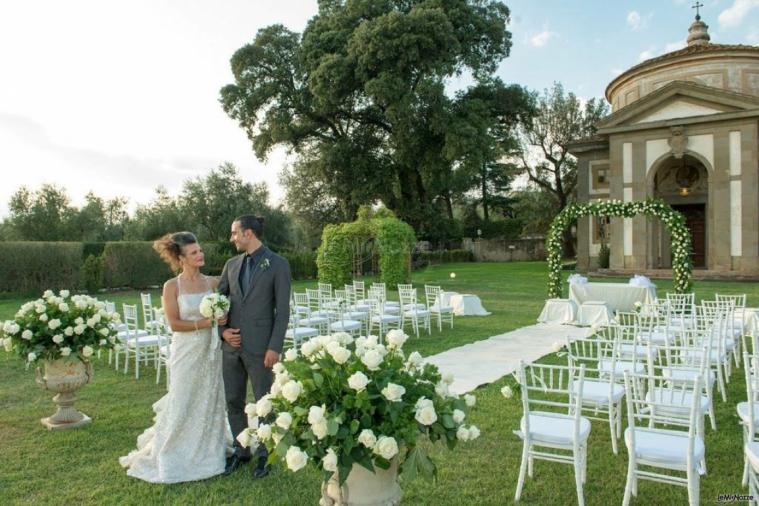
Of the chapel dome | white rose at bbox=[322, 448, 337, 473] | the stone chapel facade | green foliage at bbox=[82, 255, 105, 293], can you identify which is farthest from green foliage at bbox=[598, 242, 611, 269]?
white rose at bbox=[322, 448, 337, 473]

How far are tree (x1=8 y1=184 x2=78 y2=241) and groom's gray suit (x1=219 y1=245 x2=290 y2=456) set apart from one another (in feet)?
99.4

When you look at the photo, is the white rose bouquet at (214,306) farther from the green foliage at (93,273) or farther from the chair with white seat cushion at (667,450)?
the green foliage at (93,273)

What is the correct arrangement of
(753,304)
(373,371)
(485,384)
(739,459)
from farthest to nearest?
(753,304) → (485,384) → (739,459) → (373,371)

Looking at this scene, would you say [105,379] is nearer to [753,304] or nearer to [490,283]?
[753,304]

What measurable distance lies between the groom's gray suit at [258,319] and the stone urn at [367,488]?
176 centimetres

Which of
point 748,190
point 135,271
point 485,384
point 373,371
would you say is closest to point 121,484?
point 373,371

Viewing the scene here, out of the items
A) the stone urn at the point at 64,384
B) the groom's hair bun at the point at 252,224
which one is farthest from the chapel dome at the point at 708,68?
the stone urn at the point at 64,384

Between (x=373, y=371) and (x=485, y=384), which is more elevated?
(x=373, y=371)

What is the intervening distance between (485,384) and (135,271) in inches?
810

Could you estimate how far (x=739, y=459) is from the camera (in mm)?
4832

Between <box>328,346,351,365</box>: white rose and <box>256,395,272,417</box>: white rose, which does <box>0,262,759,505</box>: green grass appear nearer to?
<box>256,395,272,417</box>: white rose

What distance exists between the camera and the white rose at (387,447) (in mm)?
2385

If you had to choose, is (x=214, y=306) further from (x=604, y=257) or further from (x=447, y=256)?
(x=447, y=256)

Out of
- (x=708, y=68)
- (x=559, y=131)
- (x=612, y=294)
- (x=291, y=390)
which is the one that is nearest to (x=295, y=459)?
(x=291, y=390)
